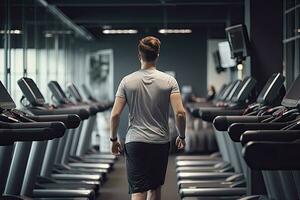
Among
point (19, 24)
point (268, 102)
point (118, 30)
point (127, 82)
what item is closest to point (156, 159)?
point (127, 82)

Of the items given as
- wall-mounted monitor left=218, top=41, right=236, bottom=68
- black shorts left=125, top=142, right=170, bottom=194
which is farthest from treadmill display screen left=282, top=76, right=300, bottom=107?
wall-mounted monitor left=218, top=41, right=236, bottom=68

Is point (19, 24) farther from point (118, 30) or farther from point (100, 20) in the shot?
point (118, 30)

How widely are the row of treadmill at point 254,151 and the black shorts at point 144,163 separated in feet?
1.60

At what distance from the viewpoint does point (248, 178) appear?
20.7 ft

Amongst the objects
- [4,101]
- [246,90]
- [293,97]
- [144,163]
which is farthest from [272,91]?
[4,101]

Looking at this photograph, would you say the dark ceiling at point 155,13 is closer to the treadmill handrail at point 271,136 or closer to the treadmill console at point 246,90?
the treadmill console at point 246,90

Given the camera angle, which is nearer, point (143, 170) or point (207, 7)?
point (143, 170)

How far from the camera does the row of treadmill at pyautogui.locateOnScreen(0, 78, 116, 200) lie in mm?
4000

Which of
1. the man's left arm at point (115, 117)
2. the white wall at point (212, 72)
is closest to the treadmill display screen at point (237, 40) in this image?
the man's left arm at point (115, 117)

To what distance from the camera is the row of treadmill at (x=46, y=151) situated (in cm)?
400

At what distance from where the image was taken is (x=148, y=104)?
4340 mm

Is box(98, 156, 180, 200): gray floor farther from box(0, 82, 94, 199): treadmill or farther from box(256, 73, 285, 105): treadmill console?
box(256, 73, 285, 105): treadmill console

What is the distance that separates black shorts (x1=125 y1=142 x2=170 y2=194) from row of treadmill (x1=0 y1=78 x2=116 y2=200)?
1.64ft

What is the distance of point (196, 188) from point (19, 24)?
111 inches
